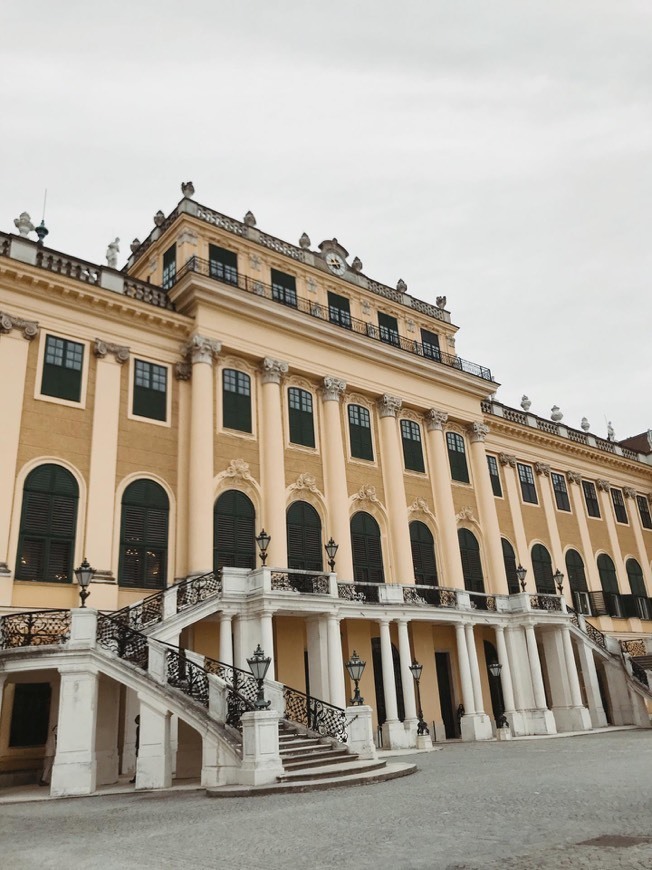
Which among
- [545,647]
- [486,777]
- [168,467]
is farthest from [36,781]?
[545,647]

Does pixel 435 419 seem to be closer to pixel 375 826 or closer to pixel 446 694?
pixel 446 694

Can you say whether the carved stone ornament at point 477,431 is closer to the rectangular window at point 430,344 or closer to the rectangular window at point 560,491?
the rectangular window at point 430,344

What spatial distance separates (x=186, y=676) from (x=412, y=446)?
16671 mm

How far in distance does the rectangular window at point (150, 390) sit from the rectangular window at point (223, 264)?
4798 millimetres

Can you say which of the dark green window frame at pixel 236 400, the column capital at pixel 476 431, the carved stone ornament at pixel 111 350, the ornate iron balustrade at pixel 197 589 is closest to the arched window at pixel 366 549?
the dark green window frame at pixel 236 400

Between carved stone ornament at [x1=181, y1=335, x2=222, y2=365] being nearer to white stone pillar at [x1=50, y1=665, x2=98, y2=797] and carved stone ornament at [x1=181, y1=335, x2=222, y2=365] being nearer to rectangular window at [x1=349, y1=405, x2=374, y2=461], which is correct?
rectangular window at [x1=349, y1=405, x2=374, y2=461]

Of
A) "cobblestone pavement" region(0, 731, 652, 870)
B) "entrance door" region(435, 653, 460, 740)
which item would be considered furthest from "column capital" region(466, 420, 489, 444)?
"cobblestone pavement" region(0, 731, 652, 870)

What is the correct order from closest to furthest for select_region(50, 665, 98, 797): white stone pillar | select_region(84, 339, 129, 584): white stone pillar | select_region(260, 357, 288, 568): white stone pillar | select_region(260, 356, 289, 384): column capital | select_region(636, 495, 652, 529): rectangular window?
select_region(50, 665, 98, 797): white stone pillar, select_region(84, 339, 129, 584): white stone pillar, select_region(260, 357, 288, 568): white stone pillar, select_region(260, 356, 289, 384): column capital, select_region(636, 495, 652, 529): rectangular window

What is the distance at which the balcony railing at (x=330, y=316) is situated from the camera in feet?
87.2

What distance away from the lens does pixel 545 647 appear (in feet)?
98.2

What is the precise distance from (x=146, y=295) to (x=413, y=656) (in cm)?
1650

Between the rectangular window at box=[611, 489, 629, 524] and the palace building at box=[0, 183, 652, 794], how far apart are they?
7.75 meters

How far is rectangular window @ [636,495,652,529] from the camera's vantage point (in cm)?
4403

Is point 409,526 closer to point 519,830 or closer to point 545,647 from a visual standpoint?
point 545,647
